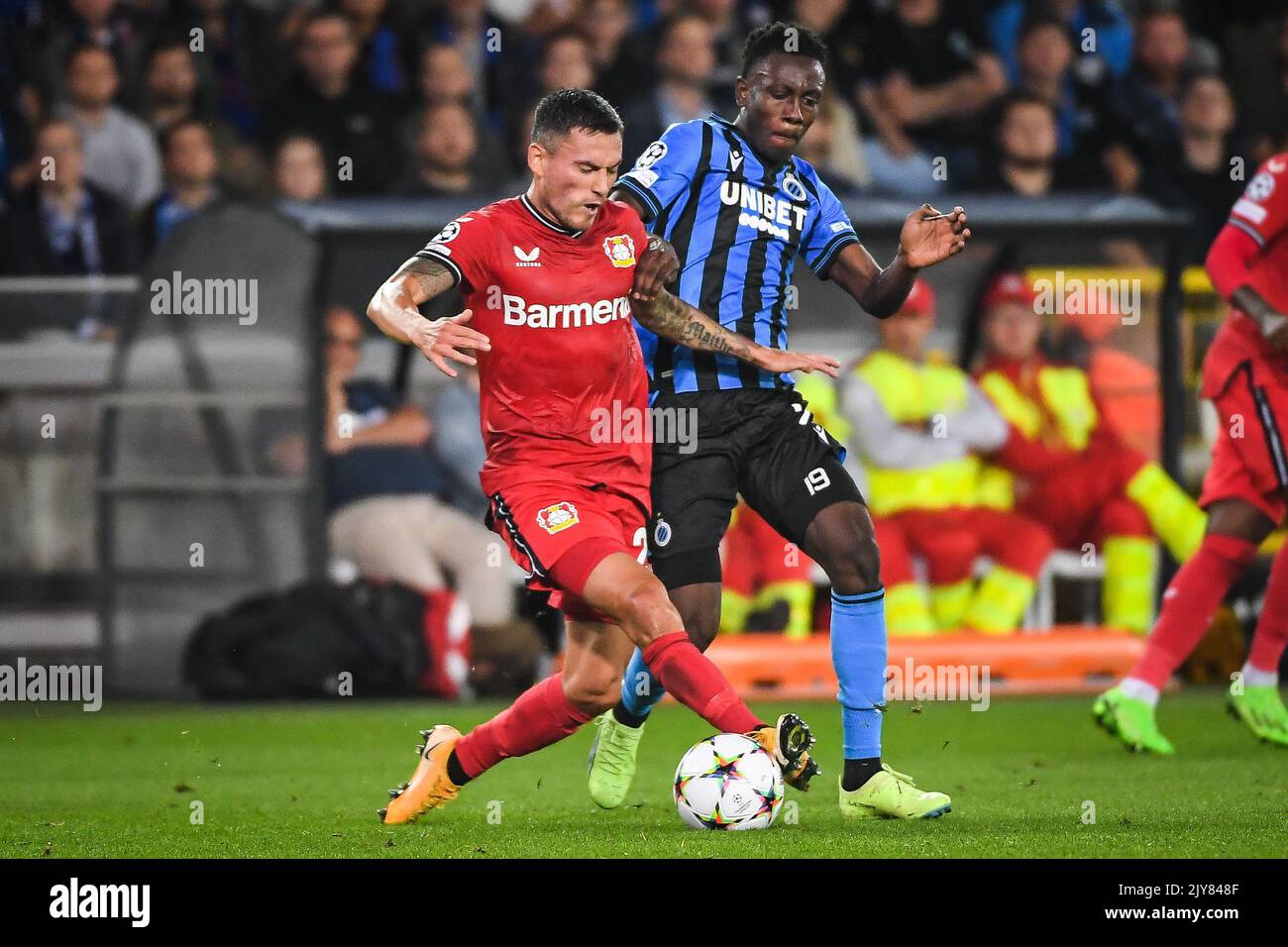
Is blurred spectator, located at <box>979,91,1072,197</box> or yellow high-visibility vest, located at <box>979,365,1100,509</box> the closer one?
yellow high-visibility vest, located at <box>979,365,1100,509</box>

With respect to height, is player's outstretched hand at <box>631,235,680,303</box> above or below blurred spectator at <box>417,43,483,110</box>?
below

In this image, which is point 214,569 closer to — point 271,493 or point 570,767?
point 271,493

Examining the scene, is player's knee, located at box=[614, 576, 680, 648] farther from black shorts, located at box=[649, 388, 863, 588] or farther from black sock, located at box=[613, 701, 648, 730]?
black sock, located at box=[613, 701, 648, 730]

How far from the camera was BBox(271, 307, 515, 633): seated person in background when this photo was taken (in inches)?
394

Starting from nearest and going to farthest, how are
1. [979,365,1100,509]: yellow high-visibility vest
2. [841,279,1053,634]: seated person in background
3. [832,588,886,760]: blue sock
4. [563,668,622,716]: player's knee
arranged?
[563,668,622,716]: player's knee < [832,588,886,760]: blue sock < [841,279,1053,634]: seated person in background < [979,365,1100,509]: yellow high-visibility vest

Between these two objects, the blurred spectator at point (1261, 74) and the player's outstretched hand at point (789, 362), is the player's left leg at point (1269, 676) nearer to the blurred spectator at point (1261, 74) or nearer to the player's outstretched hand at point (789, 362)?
the player's outstretched hand at point (789, 362)

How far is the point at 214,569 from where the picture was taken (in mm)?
10180

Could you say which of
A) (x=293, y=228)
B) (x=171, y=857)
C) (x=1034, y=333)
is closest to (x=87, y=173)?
(x=293, y=228)

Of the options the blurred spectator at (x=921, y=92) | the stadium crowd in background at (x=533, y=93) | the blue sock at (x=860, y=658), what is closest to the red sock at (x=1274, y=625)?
the blue sock at (x=860, y=658)

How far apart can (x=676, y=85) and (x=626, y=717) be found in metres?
6.05

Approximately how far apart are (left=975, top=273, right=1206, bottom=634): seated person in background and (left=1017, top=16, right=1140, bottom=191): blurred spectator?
1.64m

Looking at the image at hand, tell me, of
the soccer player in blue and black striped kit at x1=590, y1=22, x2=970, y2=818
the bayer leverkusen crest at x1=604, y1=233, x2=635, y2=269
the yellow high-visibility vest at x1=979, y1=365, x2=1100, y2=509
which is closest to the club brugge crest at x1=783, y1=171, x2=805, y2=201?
the soccer player in blue and black striped kit at x1=590, y1=22, x2=970, y2=818

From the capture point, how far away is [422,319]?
16.0 feet
